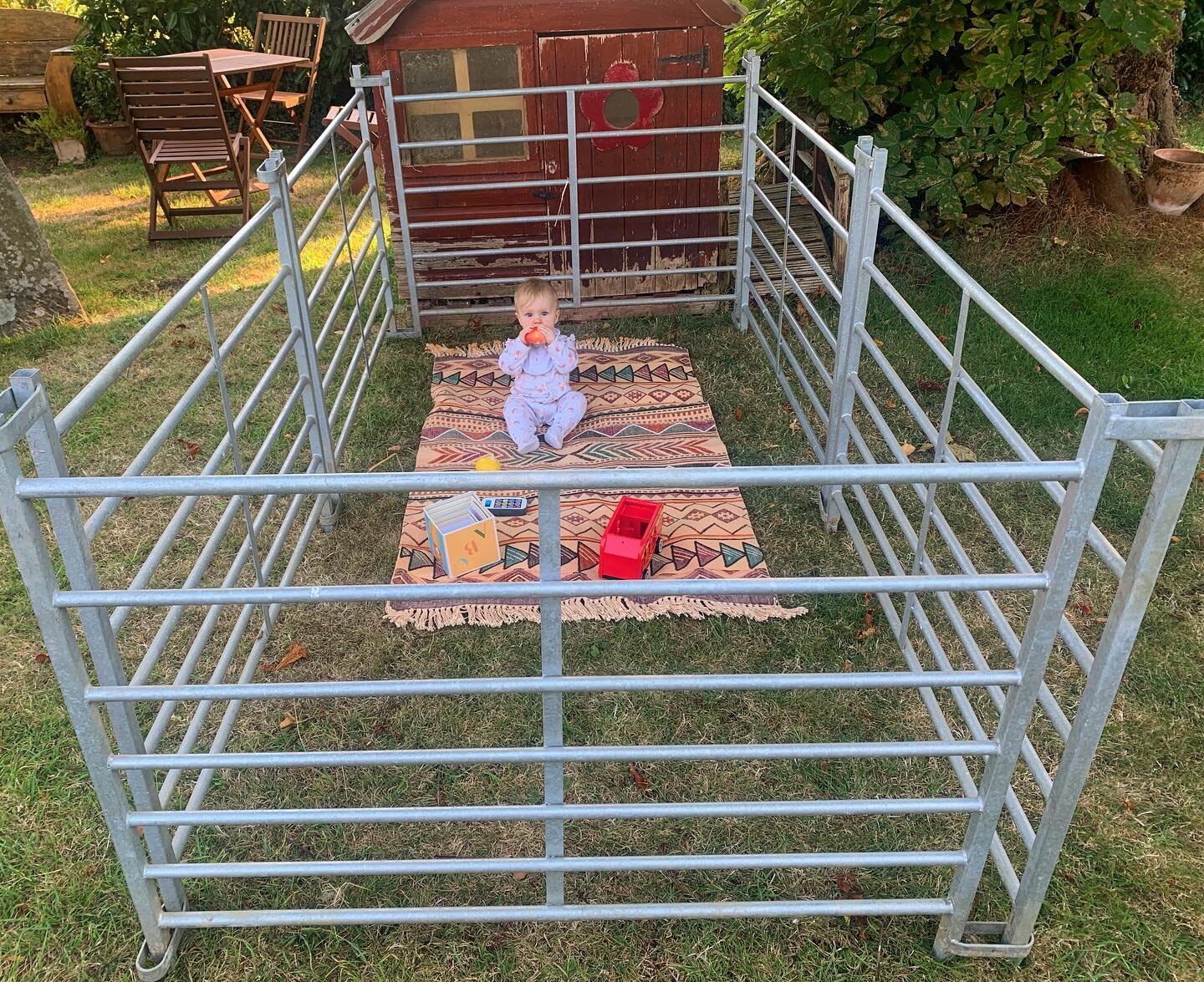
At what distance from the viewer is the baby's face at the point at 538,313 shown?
5281 millimetres

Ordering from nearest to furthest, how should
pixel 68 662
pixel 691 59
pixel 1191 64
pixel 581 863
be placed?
pixel 68 662 → pixel 581 863 → pixel 691 59 → pixel 1191 64

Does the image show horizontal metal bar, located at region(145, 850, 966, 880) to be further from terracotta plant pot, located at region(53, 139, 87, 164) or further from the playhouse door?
terracotta plant pot, located at region(53, 139, 87, 164)

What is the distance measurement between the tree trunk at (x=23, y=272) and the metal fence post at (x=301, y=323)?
3208 mm

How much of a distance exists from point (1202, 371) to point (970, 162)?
2.10 metres

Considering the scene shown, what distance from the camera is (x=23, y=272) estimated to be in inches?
266

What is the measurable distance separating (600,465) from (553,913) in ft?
8.66

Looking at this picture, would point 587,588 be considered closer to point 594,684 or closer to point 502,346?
point 594,684

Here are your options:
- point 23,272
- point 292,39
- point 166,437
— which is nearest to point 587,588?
point 166,437

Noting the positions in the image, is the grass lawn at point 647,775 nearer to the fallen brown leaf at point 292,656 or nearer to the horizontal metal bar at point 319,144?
the fallen brown leaf at point 292,656

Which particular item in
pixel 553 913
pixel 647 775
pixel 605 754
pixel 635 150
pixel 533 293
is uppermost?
pixel 635 150

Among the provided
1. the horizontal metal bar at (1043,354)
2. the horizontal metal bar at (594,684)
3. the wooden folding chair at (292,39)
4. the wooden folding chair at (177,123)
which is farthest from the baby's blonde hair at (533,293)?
the wooden folding chair at (292,39)

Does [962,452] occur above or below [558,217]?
below

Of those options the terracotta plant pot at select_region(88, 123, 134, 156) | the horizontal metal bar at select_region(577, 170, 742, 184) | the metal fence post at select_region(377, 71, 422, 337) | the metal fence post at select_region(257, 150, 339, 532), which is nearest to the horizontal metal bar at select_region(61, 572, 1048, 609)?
the metal fence post at select_region(257, 150, 339, 532)

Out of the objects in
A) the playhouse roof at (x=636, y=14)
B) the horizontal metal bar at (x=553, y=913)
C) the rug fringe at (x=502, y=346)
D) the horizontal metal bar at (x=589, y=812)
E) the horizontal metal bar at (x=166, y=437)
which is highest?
the playhouse roof at (x=636, y=14)
